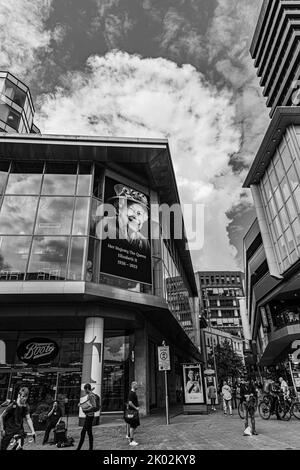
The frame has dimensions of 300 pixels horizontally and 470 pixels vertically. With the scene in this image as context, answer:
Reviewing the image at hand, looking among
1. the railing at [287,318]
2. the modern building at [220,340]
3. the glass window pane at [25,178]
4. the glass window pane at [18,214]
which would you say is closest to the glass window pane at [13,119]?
the glass window pane at [25,178]

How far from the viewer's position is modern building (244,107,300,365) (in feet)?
97.1

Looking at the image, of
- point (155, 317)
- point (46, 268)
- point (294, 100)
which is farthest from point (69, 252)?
point (294, 100)

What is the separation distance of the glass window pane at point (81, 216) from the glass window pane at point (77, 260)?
20.7 inches

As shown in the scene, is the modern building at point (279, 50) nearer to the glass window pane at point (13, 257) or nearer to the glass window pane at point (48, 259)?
the glass window pane at point (48, 259)

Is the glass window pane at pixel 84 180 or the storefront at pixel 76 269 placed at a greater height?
the glass window pane at pixel 84 180

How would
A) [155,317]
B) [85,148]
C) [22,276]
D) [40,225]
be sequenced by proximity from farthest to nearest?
[155,317] < [85,148] < [40,225] < [22,276]

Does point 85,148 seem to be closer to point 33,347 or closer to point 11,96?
point 33,347

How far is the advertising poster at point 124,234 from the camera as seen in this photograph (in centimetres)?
1819

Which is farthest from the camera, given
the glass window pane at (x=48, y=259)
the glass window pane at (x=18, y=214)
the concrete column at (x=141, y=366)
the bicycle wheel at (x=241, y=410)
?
the concrete column at (x=141, y=366)

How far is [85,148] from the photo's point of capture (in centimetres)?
1922

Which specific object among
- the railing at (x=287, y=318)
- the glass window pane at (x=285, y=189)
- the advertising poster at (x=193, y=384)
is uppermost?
the glass window pane at (x=285, y=189)

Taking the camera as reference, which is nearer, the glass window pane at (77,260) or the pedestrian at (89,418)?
the pedestrian at (89,418)
